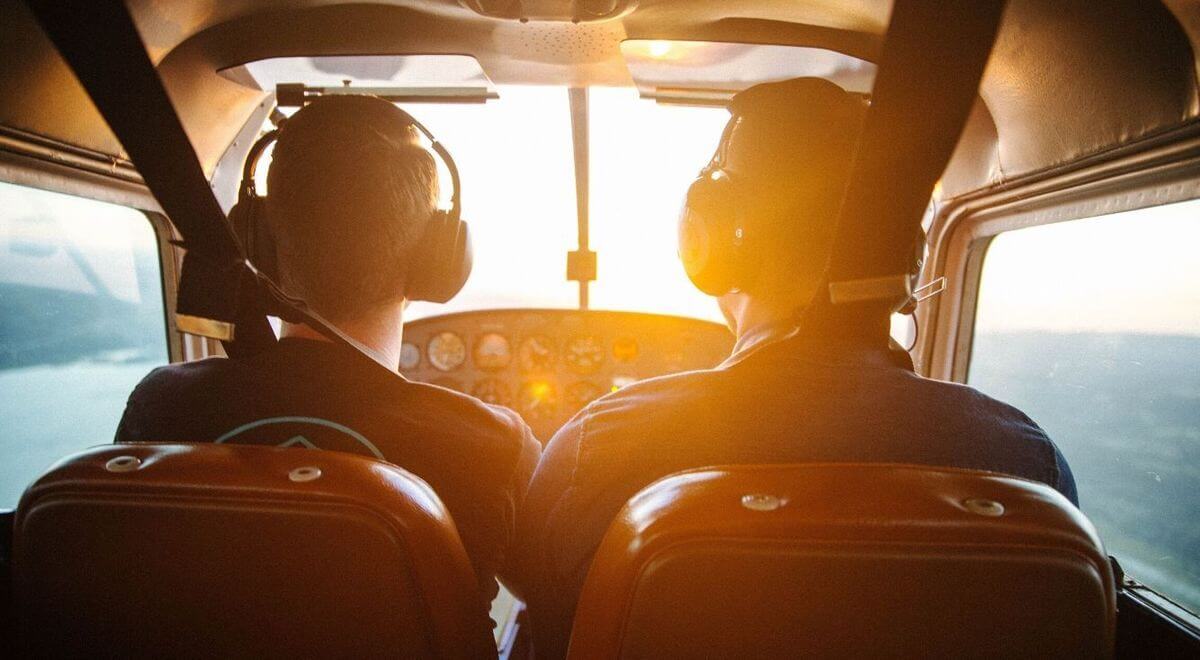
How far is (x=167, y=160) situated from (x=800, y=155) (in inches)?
38.3

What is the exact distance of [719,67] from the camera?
76.6 inches

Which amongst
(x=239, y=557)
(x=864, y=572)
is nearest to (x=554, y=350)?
(x=239, y=557)

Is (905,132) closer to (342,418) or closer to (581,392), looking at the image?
(342,418)

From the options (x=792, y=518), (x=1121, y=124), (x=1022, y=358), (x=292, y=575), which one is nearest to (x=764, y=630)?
(x=792, y=518)

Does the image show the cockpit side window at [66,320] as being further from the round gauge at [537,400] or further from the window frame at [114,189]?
the round gauge at [537,400]

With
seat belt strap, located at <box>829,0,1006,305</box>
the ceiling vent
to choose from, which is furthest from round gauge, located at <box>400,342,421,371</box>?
seat belt strap, located at <box>829,0,1006,305</box>

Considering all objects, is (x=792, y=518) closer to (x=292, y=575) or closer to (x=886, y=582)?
(x=886, y=582)

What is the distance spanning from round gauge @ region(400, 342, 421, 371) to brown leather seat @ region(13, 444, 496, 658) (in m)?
1.91

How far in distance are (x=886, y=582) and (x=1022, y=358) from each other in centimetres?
153

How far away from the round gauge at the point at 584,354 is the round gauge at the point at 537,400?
0.15m

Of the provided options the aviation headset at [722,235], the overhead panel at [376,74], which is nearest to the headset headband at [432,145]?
the aviation headset at [722,235]

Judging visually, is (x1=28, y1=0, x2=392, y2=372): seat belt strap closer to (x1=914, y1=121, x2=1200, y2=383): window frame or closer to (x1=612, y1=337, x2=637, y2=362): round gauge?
(x1=914, y1=121, x2=1200, y2=383): window frame

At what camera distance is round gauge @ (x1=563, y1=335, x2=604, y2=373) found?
2.57 meters

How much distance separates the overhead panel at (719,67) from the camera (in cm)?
180
